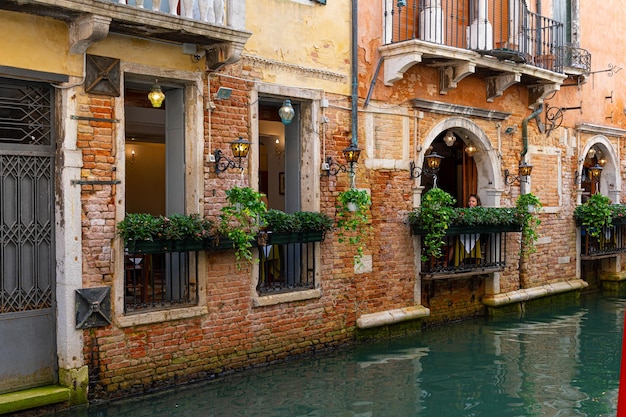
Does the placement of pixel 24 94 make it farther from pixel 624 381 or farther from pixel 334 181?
pixel 624 381

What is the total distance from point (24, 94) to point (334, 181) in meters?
4.18

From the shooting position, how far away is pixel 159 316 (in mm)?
7441

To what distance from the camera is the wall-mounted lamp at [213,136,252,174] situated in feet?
25.7

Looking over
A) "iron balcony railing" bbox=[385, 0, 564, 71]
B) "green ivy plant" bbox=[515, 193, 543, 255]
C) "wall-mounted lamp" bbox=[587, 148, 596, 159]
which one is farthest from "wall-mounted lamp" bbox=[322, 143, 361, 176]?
"wall-mounted lamp" bbox=[587, 148, 596, 159]

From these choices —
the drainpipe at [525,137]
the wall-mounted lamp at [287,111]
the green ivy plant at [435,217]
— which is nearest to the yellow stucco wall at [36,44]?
the wall-mounted lamp at [287,111]

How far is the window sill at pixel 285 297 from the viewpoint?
27.7 feet

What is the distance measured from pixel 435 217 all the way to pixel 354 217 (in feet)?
4.74

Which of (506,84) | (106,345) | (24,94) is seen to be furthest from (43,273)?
(506,84)

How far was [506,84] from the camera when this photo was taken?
1171 cm

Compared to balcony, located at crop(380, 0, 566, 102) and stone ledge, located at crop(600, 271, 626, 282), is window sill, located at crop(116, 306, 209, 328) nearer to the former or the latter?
balcony, located at crop(380, 0, 566, 102)

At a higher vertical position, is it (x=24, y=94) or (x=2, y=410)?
(x=24, y=94)

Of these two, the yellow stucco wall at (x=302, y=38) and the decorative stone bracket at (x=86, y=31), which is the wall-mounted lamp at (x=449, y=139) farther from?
the decorative stone bracket at (x=86, y=31)

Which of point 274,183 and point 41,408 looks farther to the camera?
point 274,183

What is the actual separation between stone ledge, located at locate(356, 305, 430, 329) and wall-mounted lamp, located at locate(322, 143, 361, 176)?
2.09 metres
